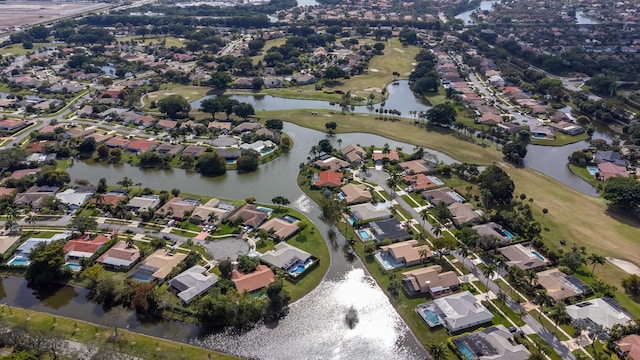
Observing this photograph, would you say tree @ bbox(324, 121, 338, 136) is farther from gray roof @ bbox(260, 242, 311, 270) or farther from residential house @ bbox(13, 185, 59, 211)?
residential house @ bbox(13, 185, 59, 211)

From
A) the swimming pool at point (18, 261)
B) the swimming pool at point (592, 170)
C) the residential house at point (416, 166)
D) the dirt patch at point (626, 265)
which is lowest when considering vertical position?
the swimming pool at point (18, 261)

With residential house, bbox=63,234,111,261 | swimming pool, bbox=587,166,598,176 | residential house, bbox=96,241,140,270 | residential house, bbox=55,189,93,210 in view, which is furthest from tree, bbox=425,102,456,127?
residential house, bbox=55,189,93,210

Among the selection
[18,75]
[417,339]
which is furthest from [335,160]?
[18,75]

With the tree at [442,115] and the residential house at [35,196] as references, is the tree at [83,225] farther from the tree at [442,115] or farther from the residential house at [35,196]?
the tree at [442,115]

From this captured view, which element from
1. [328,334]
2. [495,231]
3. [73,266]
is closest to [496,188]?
[495,231]

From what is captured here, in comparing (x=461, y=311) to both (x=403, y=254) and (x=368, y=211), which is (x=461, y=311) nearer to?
(x=403, y=254)

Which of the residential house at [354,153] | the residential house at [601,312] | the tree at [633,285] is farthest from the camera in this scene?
the residential house at [354,153]

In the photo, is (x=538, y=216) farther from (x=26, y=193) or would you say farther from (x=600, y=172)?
(x=26, y=193)

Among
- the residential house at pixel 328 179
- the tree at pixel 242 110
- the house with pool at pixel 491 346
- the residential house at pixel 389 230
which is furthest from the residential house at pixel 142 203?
the house with pool at pixel 491 346
